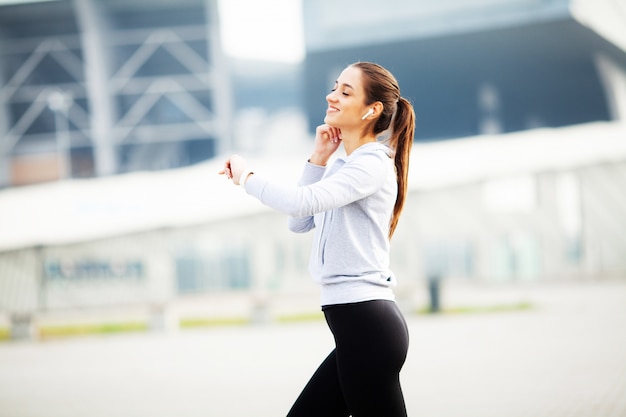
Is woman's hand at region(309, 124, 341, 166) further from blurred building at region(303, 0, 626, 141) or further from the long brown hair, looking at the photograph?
blurred building at region(303, 0, 626, 141)

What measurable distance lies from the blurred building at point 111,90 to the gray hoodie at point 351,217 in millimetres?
28531

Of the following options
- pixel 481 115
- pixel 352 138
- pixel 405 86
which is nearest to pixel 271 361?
pixel 352 138

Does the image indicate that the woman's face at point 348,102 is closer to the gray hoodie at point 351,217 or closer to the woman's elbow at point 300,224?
the gray hoodie at point 351,217

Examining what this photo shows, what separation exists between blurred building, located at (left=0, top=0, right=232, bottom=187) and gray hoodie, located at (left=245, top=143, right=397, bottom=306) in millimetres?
28531

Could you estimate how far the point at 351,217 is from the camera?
2.27m

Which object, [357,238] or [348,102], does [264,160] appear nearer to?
[348,102]

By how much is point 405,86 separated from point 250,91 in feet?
31.9

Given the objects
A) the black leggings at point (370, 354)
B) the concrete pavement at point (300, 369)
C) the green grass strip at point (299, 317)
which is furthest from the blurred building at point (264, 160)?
the black leggings at point (370, 354)

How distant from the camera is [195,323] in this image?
48.5 ft

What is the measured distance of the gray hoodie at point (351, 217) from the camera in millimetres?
2160

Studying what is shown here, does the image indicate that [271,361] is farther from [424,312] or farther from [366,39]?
[366,39]

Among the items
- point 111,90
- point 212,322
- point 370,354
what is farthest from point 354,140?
point 111,90

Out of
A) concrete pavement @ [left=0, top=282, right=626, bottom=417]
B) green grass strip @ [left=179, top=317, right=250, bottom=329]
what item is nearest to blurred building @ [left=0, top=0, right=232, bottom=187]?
green grass strip @ [left=179, top=317, right=250, bottom=329]

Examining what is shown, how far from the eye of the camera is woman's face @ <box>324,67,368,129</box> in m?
2.36
